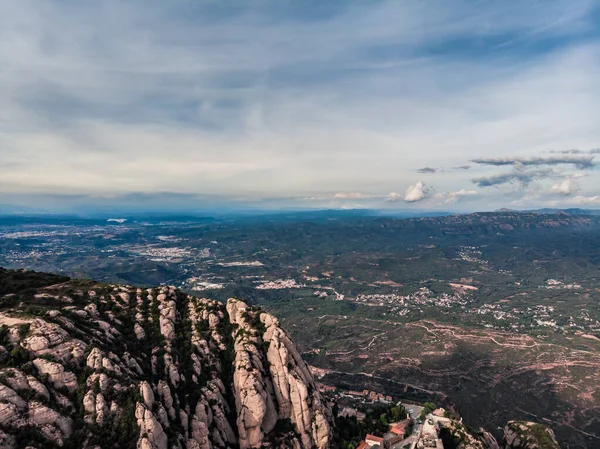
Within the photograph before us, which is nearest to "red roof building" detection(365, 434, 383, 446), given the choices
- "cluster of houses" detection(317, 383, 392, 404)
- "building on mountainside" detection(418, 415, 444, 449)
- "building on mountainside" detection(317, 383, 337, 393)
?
"building on mountainside" detection(418, 415, 444, 449)

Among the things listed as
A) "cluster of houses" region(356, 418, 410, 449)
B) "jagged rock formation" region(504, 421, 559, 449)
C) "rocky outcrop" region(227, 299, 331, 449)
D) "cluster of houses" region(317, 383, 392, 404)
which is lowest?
"cluster of houses" region(317, 383, 392, 404)

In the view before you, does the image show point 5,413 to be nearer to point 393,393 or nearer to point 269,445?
point 269,445

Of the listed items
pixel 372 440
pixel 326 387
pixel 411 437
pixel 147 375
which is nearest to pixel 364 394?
pixel 326 387

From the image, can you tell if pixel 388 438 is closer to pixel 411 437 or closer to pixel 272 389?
pixel 411 437

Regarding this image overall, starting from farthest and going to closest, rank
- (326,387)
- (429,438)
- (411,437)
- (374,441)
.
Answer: (326,387) < (411,437) < (429,438) < (374,441)

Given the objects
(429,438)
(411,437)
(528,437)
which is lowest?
(528,437)

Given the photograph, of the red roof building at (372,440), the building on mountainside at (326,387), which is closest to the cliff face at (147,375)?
the red roof building at (372,440)

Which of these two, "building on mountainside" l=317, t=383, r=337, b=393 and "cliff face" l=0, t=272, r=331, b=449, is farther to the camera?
"building on mountainside" l=317, t=383, r=337, b=393

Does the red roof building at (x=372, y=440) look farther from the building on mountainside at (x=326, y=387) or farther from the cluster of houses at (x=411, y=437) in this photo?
the building on mountainside at (x=326, y=387)

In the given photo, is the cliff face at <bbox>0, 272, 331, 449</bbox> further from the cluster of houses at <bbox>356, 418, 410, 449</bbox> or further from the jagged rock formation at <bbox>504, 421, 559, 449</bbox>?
the jagged rock formation at <bbox>504, 421, 559, 449</bbox>
